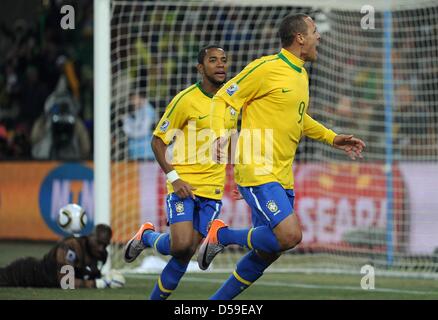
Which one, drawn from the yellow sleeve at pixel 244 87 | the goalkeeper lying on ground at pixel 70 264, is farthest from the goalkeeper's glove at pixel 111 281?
the yellow sleeve at pixel 244 87

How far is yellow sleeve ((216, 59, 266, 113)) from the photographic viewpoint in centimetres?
867

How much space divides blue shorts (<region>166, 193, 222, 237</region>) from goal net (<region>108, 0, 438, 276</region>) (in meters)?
4.48

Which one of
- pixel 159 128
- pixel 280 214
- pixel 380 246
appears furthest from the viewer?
pixel 380 246

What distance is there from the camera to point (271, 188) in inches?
342

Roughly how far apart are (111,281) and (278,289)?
5.51 feet

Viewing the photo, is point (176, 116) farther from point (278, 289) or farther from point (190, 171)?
point (278, 289)

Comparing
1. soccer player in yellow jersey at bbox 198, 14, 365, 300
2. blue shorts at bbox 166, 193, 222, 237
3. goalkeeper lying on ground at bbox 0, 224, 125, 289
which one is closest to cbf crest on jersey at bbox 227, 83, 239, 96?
soccer player in yellow jersey at bbox 198, 14, 365, 300

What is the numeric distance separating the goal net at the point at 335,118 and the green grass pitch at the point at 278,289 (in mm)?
1321

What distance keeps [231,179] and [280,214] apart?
6.52m

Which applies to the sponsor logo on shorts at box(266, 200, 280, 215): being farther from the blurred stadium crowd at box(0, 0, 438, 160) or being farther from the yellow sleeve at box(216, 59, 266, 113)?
the blurred stadium crowd at box(0, 0, 438, 160)

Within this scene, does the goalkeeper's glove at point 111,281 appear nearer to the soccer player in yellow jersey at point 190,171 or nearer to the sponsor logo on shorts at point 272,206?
the soccer player in yellow jersey at point 190,171

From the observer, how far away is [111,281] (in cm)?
1149

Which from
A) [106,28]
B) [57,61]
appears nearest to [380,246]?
[106,28]

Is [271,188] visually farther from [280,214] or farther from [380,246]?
[380,246]
